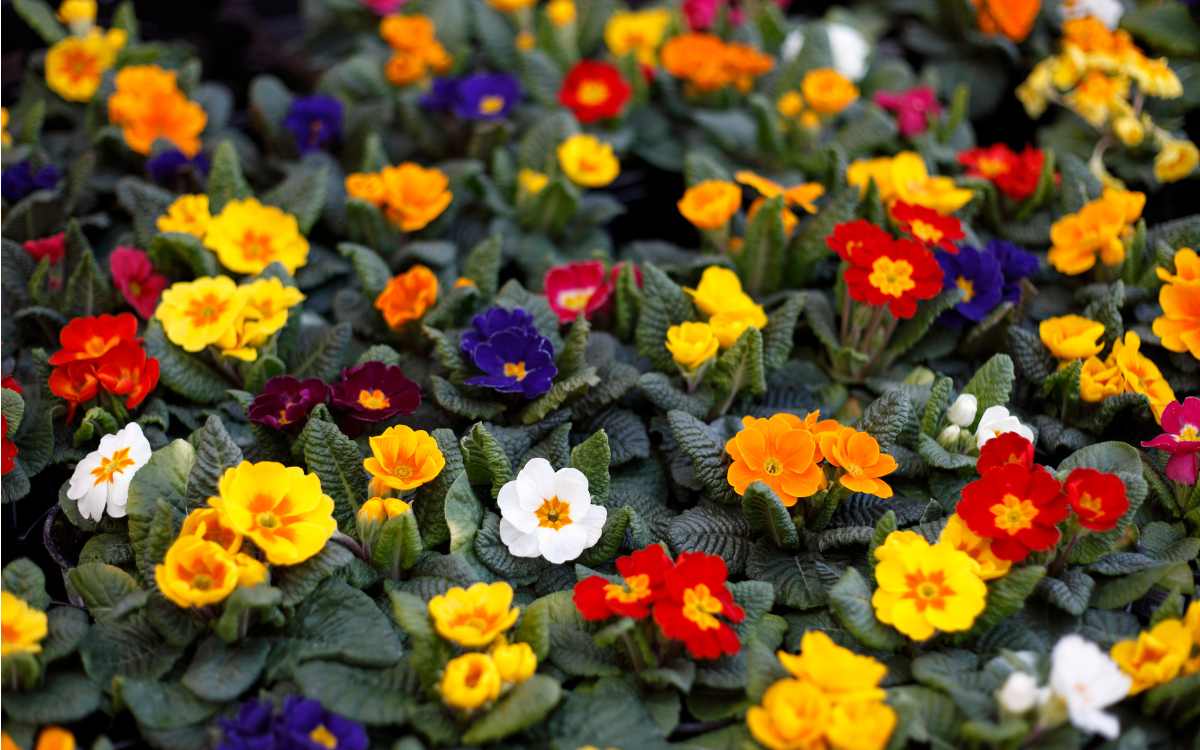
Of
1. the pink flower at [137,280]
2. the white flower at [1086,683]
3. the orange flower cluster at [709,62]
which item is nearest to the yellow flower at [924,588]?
the white flower at [1086,683]

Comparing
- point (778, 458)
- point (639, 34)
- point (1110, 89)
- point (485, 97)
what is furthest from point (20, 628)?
point (1110, 89)

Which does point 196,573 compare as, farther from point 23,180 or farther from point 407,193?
point 23,180

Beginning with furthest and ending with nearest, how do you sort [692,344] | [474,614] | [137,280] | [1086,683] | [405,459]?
[137,280]
[692,344]
[405,459]
[474,614]
[1086,683]

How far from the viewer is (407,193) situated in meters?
2.56

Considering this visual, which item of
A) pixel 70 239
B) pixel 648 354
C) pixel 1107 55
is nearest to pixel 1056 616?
pixel 648 354

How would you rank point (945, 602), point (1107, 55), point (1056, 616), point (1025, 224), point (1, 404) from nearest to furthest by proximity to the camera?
1. point (945, 602)
2. point (1056, 616)
3. point (1, 404)
4. point (1025, 224)
5. point (1107, 55)

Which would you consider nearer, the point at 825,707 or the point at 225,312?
the point at 825,707

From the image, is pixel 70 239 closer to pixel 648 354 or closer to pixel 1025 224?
pixel 648 354

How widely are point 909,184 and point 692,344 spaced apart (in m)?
0.72

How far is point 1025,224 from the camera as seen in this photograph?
267 centimetres

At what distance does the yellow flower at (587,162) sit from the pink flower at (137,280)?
3.02 feet

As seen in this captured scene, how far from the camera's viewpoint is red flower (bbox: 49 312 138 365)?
6.67ft

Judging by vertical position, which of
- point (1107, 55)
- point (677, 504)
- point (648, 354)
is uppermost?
point (1107, 55)

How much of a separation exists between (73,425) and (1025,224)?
2054mm
